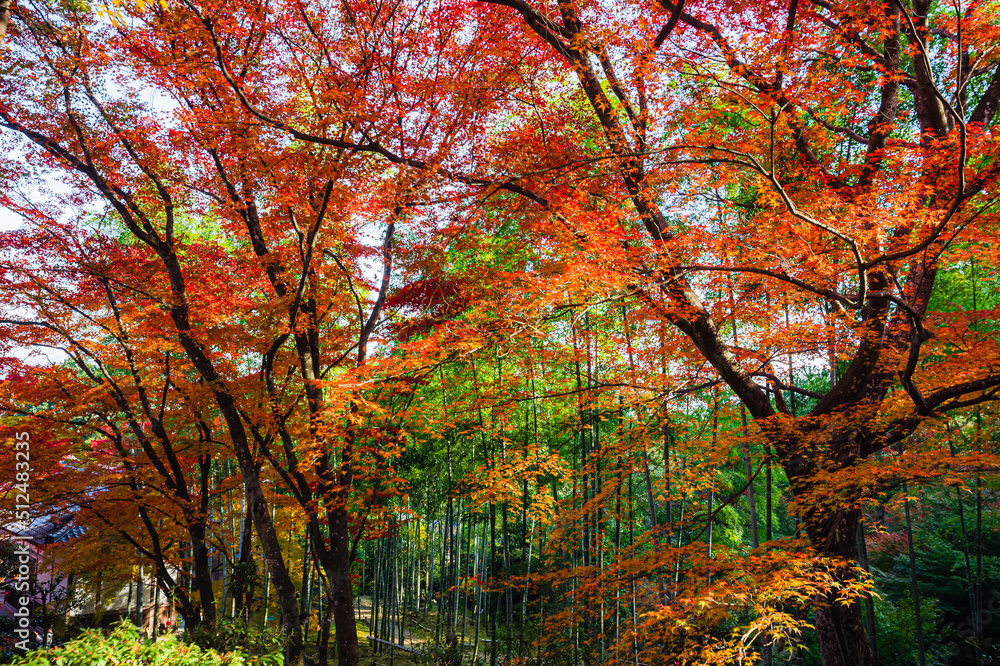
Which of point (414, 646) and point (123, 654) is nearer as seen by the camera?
point (123, 654)

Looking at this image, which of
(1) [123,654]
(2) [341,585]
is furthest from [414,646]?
(1) [123,654]

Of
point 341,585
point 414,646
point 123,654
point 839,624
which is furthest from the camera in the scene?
point 414,646

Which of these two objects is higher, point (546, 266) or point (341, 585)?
point (546, 266)

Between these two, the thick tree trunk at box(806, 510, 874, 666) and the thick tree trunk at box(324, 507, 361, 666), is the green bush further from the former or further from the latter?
the thick tree trunk at box(806, 510, 874, 666)

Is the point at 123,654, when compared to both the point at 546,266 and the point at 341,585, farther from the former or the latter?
the point at 546,266

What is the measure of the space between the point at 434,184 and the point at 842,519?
5.24m

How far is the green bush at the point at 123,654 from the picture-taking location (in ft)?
10.6

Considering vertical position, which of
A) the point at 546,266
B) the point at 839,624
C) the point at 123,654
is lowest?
the point at 839,624

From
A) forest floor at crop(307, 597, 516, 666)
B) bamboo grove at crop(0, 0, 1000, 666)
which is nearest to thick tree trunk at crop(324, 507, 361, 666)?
bamboo grove at crop(0, 0, 1000, 666)

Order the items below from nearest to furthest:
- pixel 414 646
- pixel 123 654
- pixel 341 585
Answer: pixel 123 654
pixel 341 585
pixel 414 646

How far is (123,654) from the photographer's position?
3367 millimetres

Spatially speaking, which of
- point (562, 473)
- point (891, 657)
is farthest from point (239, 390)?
point (891, 657)

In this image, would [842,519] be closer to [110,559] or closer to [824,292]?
[824,292]

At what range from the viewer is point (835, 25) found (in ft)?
17.0
